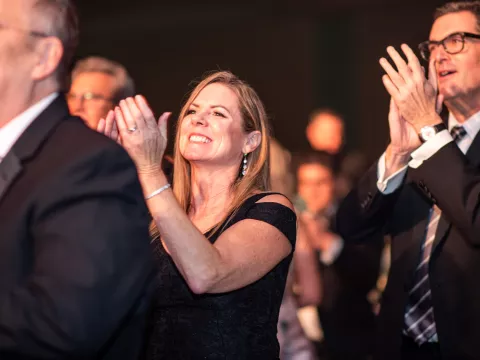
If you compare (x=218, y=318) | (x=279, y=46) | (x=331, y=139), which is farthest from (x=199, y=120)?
(x=279, y=46)

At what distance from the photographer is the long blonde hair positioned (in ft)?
7.90

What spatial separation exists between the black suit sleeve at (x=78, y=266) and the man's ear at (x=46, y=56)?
0.67ft

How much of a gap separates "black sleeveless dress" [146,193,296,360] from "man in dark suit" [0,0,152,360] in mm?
570

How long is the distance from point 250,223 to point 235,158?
0.36 meters

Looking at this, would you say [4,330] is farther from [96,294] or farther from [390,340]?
[390,340]

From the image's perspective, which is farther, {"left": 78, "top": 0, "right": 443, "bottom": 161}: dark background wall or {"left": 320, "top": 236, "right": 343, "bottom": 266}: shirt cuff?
{"left": 78, "top": 0, "right": 443, "bottom": 161}: dark background wall

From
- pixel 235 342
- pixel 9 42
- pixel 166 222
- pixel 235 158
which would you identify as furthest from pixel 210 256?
pixel 9 42

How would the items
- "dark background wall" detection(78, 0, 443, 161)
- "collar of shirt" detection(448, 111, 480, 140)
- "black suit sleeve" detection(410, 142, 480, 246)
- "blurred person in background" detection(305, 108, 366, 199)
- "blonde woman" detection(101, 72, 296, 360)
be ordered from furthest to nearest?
"dark background wall" detection(78, 0, 443, 161)
"blurred person in background" detection(305, 108, 366, 199)
"collar of shirt" detection(448, 111, 480, 140)
"black suit sleeve" detection(410, 142, 480, 246)
"blonde woman" detection(101, 72, 296, 360)

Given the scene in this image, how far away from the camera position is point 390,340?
2.52 m

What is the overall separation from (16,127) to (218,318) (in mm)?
863

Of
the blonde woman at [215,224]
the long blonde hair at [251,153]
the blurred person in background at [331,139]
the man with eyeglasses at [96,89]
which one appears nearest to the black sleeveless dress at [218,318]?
the blonde woman at [215,224]

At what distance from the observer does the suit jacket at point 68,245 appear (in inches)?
49.9

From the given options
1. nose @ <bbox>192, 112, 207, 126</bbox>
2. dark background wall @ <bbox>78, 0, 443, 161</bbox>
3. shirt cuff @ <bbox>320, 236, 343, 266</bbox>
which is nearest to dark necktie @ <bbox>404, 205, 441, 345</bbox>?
nose @ <bbox>192, 112, 207, 126</bbox>

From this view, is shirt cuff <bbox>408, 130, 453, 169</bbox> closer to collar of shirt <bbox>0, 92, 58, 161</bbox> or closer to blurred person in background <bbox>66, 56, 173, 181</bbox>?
collar of shirt <bbox>0, 92, 58, 161</bbox>
